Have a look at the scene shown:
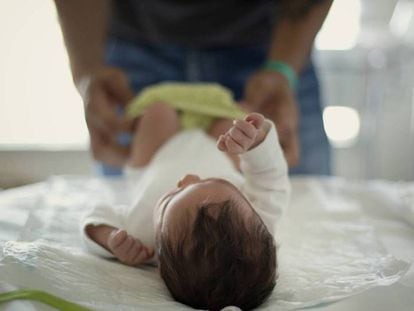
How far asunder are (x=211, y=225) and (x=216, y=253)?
34 millimetres

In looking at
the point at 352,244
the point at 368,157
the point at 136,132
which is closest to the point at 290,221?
the point at 352,244

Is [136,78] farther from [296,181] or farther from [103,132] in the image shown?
[296,181]

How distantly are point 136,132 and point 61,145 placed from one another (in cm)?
125

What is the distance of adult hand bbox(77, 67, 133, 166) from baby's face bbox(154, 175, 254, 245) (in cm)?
53

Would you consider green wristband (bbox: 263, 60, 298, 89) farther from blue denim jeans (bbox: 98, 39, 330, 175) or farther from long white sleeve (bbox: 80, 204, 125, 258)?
long white sleeve (bbox: 80, 204, 125, 258)

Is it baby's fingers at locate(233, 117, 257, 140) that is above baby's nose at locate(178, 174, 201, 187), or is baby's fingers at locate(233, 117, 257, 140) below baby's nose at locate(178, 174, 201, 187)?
above

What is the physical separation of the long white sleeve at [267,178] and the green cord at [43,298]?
12.0 inches

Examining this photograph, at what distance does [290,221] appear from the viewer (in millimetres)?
952

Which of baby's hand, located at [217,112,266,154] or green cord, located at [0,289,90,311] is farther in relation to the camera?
baby's hand, located at [217,112,266,154]

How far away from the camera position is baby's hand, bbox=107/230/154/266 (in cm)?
71

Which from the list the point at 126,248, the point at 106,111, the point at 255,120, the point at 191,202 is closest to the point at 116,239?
the point at 126,248

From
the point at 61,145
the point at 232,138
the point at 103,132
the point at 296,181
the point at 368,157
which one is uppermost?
the point at 232,138

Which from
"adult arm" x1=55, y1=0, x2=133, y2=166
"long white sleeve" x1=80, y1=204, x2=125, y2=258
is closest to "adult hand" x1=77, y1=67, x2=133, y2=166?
"adult arm" x1=55, y1=0, x2=133, y2=166

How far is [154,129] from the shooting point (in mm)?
1111
